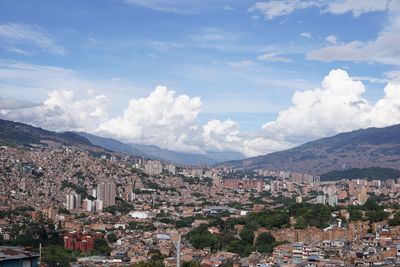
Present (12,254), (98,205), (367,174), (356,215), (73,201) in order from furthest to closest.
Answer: (367,174), (98,205), (73,201), (356,215), (12,254)

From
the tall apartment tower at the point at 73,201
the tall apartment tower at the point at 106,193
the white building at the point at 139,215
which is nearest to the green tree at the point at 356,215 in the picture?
the white building at the point at 139,215

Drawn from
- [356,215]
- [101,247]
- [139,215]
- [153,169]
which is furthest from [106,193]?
[356,215]

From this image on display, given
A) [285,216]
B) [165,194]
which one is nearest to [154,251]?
[285,216]

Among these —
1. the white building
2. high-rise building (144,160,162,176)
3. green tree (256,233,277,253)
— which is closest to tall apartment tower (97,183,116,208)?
the white building

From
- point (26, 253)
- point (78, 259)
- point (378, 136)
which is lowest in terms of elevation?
point (78, 259)

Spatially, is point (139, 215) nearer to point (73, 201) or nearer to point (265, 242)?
point (73, 201)

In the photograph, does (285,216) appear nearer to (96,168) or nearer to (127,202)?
(127,202)

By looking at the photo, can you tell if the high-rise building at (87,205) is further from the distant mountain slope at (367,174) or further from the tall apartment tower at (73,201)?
the distant mountain slope at (367,174)
